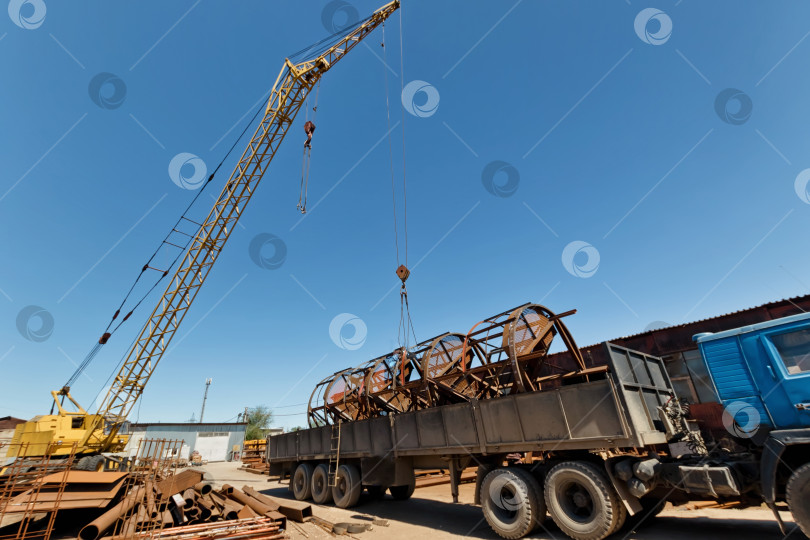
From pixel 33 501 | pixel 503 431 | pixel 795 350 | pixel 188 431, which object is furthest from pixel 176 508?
pixel 188 431

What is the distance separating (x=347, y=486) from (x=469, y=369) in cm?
534

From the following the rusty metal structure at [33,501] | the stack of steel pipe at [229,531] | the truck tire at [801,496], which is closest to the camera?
the truck tire at [801,496]

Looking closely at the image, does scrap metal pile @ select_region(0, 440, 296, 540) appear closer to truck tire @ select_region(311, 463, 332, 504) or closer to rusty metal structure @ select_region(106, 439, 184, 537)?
rusty metal structure @ select_region(106, 439, 184, 537)

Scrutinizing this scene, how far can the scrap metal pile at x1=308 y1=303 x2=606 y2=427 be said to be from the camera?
26.2 feet

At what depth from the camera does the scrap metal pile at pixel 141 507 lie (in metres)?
6.95

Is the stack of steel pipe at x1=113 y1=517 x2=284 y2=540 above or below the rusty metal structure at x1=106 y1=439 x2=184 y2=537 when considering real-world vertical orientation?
below

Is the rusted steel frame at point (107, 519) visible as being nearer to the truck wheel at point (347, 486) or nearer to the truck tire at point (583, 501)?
the truck wheel at point (347, 486)

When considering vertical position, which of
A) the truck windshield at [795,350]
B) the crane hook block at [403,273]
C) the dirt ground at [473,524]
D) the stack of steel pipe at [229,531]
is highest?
the crane hook block at [403,273]

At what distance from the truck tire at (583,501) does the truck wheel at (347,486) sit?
5993 mm

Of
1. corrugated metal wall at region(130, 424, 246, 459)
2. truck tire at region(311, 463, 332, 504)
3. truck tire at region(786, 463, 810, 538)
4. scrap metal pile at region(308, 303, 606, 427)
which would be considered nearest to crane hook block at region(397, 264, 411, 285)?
scrap metal pile at region(308, 303, 606, 427)

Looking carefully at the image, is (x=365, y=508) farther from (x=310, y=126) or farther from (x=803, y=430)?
(x=310, y=126)

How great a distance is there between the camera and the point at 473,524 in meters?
8.02

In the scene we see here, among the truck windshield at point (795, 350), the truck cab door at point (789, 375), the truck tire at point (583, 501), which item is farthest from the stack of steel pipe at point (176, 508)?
the truck windshield at point (795, 350)

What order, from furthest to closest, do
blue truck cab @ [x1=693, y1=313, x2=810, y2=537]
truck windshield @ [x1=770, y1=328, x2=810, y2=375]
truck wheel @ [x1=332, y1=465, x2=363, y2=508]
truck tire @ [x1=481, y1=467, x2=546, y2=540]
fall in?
truck wheel @ [x1=332, y1=465, x2=363, y2=508], truck tire @ [x1=481, y1=467, x2=546, y2=540], truck windshield @ [x1=770, y1=328, x2=810, y2=375], blue truck cab @ [x1=693, y1=313, x2=810, y2=537]
